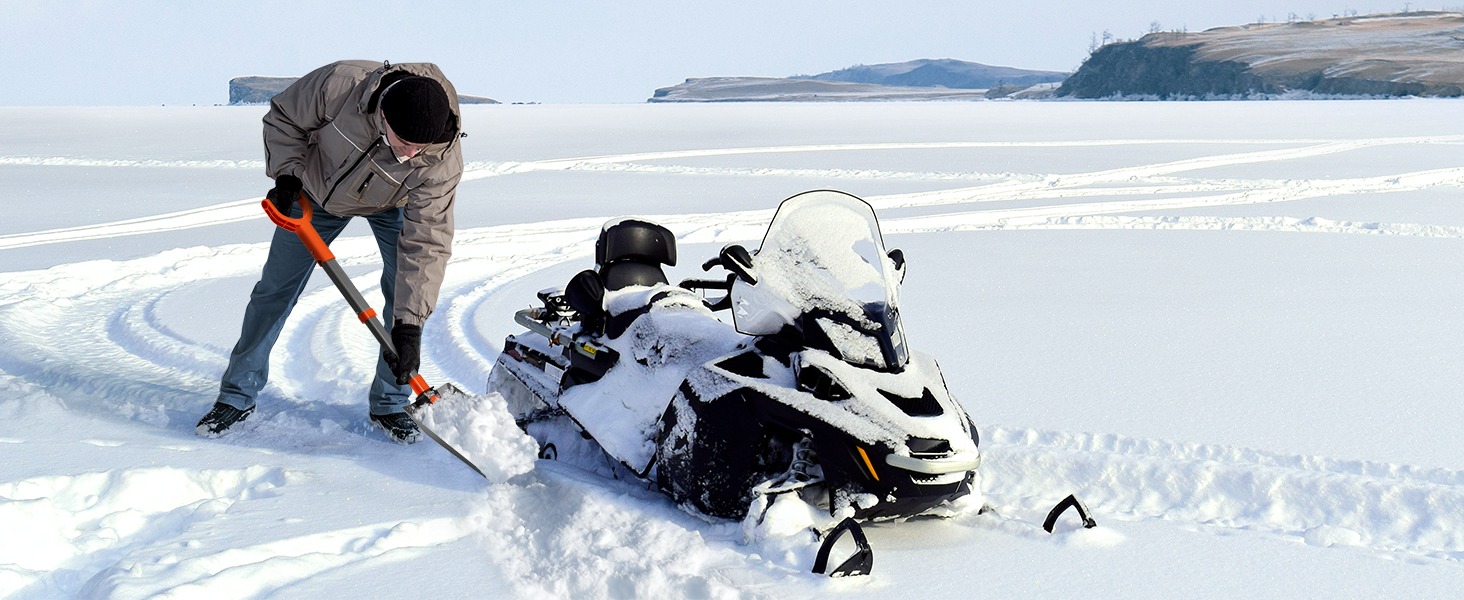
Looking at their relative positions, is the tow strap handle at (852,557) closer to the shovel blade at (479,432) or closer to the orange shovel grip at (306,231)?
the shovel blade at (479,432)

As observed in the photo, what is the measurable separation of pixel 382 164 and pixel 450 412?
845 millimetres

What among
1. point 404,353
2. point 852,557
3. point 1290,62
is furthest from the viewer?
point 1290,62

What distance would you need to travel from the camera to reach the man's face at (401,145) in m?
3.43

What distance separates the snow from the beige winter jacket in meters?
0.66

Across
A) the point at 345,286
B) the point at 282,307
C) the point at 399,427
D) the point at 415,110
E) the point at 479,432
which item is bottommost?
the point at 399,427

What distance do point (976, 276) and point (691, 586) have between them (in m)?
5.02

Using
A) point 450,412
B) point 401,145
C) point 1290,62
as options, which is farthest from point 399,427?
point 1290,62

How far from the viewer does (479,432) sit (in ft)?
12.2

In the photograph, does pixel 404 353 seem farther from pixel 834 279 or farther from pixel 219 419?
pixel 834 279

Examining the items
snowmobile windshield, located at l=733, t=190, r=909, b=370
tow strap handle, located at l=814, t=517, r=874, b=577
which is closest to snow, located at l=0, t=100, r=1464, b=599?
tow strap handle, located at l=814, t=517, r=874, b=577

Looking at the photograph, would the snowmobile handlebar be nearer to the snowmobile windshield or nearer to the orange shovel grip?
the orange shovel grip

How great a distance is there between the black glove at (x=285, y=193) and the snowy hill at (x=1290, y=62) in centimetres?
8561

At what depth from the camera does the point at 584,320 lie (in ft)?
12.7

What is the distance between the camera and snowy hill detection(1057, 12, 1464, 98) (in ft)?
267
